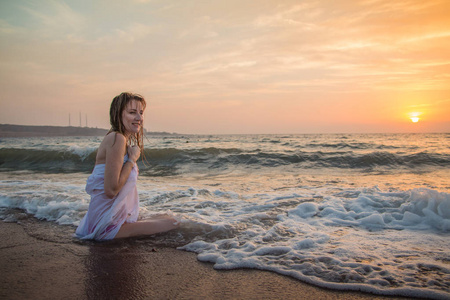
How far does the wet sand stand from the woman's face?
48.3 inches

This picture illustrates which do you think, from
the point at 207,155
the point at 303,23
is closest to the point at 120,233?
the point at 207,155

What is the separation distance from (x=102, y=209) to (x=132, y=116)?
1.03 metres

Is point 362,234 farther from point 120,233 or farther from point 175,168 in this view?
point 175,168

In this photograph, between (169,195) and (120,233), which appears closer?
(120,233)

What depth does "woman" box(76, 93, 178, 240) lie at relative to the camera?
287 centimetres

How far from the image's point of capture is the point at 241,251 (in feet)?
8.59

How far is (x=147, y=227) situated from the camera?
10.4ft

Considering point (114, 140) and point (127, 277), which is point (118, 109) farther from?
point (127, 277)

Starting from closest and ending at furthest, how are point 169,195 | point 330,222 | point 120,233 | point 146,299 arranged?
point 146,299 < point 120,233 < point 330,222 < point 169,195

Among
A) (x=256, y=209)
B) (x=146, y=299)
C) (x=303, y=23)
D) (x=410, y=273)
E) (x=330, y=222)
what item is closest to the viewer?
(x=146, y=299)

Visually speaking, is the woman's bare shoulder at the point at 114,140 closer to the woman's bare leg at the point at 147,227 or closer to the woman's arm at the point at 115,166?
the woman's arm at the point at 115,166

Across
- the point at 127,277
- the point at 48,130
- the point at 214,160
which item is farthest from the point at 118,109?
the point at 48,130

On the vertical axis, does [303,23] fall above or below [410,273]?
above

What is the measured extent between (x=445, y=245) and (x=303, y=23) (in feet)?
45.4
